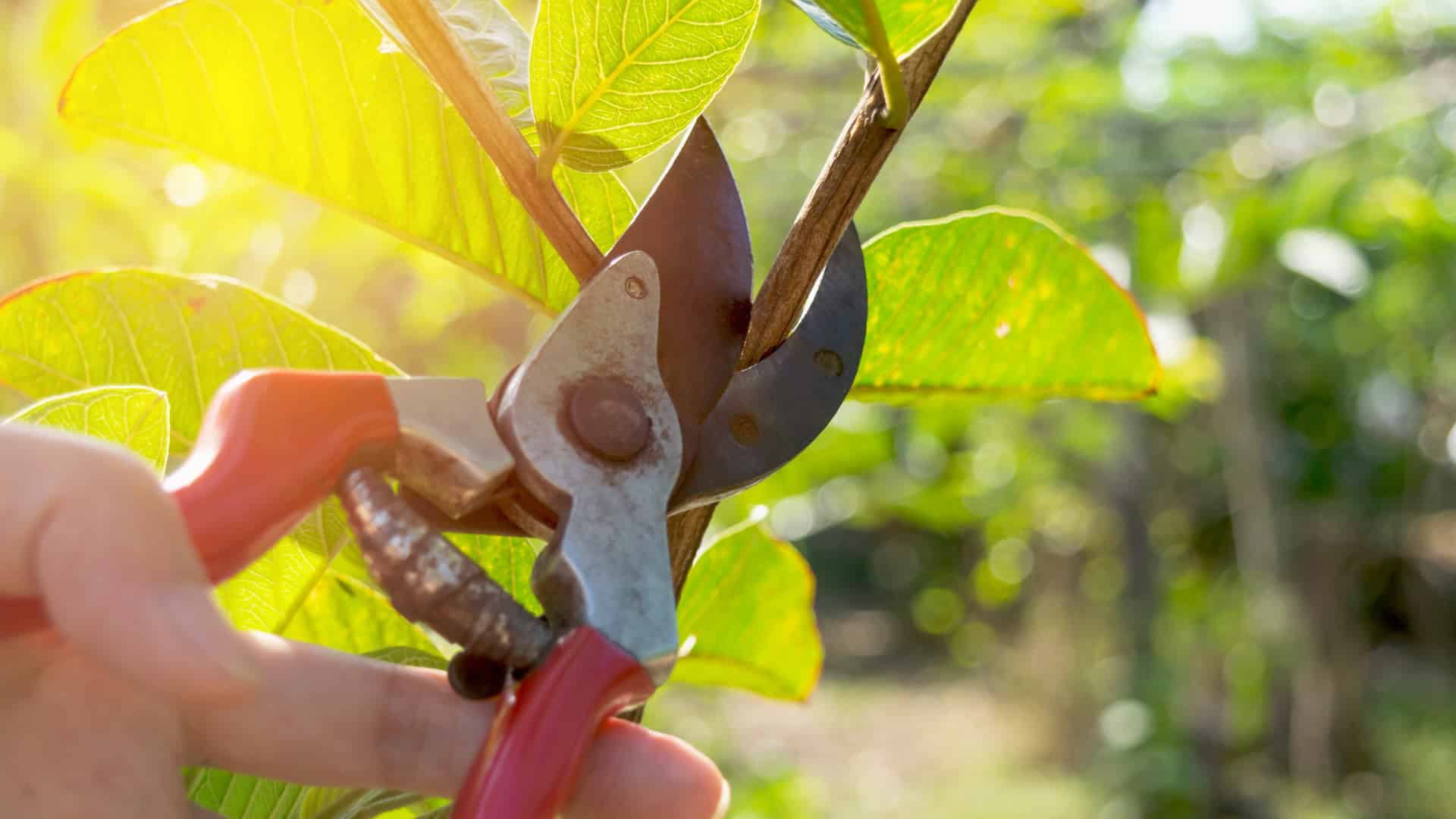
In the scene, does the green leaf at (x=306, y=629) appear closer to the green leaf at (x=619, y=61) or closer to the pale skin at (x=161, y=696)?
the pale skin at (x=161, y=696)

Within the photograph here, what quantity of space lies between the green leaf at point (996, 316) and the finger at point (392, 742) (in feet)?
0.82

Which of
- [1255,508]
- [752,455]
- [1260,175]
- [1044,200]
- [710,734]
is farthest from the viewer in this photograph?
[1255,508]

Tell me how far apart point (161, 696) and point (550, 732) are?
0.47 feet

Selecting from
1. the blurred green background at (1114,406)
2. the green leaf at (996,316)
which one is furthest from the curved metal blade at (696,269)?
the blurred green background at (1114,406)

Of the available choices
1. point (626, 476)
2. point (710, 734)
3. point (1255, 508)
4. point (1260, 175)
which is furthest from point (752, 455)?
point (1255, 508)

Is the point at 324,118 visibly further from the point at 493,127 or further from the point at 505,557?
the point at 505,557

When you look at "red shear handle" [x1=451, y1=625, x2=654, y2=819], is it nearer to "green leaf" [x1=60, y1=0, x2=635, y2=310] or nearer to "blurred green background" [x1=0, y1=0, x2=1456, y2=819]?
"green leaf" [x1=60, y1=0, x2=635, y2=310]

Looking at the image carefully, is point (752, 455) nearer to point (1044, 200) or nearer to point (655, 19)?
point (655, 19)

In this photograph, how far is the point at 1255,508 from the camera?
4895 millimetres

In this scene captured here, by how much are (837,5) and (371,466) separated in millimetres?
252

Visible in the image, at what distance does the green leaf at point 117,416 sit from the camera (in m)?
0.48

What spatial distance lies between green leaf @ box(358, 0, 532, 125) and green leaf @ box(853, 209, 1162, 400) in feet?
0.64

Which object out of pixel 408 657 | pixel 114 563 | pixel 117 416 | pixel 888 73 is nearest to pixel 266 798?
pixel 408 657

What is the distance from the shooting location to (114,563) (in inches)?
12.2
